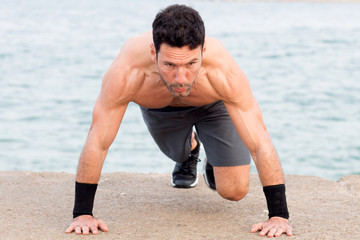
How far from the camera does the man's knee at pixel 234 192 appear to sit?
3.66 meters

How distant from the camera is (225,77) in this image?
10.1ft

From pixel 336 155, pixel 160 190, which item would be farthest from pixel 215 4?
pixel 160 190

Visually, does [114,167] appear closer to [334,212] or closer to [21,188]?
[21,188]

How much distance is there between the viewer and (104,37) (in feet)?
77.4

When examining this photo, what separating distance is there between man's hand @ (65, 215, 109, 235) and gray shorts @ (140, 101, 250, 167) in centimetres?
89

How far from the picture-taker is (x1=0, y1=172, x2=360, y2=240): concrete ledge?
3178 mm

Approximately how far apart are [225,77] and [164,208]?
42.4 inches

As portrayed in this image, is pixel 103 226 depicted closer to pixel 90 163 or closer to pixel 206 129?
pixel 90 163

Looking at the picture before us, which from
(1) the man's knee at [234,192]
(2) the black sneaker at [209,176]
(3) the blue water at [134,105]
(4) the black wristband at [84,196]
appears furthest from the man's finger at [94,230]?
(3) the blue water at [134,105]

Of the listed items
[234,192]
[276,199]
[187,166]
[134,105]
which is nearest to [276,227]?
[276,199]

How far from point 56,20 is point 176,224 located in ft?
86.7

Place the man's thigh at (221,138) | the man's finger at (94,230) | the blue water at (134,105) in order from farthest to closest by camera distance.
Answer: the blue water at (134,105) < the man's thigh at (221,138) < the man's finger at (94,230)

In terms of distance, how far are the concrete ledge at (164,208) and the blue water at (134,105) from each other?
4.11 m

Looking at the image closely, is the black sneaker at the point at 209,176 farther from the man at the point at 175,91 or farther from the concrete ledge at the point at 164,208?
the man at the point at 175,91
